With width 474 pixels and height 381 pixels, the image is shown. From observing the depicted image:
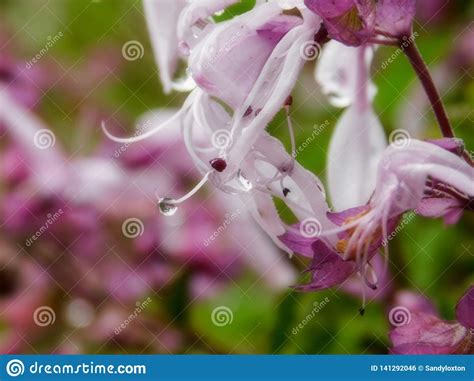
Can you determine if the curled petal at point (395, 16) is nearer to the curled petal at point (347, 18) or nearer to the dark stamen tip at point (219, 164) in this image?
the curled petal at point (347, 18)

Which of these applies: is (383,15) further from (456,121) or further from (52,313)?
(52,313)

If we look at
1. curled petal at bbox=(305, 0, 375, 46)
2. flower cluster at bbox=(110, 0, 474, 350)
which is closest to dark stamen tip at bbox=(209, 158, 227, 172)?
flower cluster at bbox=(110, 0, 474, 350)

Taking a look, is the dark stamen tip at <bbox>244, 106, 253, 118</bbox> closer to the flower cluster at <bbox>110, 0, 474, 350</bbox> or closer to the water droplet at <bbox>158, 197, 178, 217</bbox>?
the flower cluster at <bbox>110, 0, 474, 350</bbox>

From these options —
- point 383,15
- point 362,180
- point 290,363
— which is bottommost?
point 290,363

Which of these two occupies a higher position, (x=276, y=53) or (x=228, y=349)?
(x=276, y=53)

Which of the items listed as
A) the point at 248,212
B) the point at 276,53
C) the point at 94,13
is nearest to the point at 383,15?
the point at 276,53

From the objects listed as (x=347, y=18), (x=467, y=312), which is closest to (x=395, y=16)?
(x=347, y=18)
